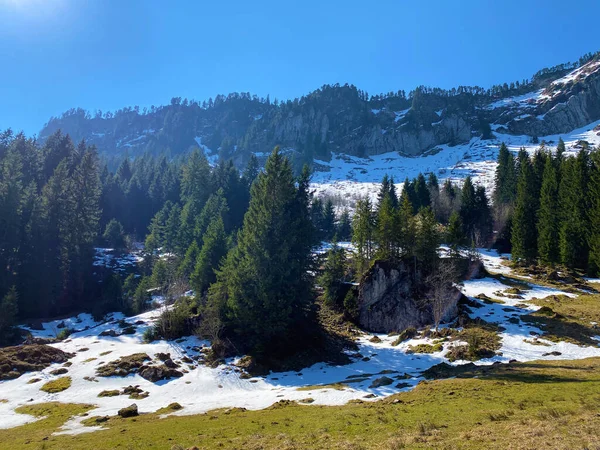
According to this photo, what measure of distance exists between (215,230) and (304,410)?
36.5m

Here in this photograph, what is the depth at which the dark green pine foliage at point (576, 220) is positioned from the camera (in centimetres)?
5522

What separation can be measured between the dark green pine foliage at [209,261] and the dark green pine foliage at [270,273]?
7042 mm

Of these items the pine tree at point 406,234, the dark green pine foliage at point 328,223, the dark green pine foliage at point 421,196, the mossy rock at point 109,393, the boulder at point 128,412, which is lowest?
the mossy rock at point 109,393

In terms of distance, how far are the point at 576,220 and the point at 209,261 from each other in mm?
57209

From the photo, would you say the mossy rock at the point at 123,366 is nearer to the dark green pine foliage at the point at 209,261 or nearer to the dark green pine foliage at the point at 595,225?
the dark green pine foliage at the point at 209,261

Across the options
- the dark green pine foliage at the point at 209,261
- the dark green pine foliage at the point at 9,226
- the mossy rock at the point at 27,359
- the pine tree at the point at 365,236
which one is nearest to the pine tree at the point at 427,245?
the pine tree at the point at 365,236

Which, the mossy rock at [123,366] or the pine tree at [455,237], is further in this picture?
the pine tree at [455,237]

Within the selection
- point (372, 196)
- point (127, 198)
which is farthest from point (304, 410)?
point (372, 196)

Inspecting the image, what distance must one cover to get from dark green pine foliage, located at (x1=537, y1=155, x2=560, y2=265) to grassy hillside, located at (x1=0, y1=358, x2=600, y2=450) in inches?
1849

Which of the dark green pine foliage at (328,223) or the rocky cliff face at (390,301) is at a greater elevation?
the dark green pine foliage at (328,223)

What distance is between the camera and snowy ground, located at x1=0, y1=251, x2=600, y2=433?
20.0 m

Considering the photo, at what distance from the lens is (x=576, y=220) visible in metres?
56.1

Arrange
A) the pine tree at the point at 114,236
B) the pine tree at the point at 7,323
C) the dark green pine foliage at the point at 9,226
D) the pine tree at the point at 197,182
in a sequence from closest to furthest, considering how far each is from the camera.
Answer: the pine tree at the point at 7,323
the dark green pine foliage at the point at 9,226
the pine tree at the point at 114,236
the pine tree at the point at 197,182

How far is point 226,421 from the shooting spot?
49.9 ft
